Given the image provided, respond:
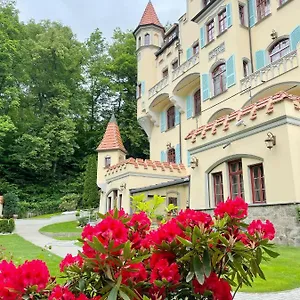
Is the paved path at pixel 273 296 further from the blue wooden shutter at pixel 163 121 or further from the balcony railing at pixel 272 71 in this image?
the blue wooden shutter at pixel 163 121

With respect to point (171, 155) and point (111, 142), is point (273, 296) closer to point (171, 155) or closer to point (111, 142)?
point (171, 155)

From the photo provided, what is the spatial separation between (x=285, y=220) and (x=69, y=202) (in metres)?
23.5

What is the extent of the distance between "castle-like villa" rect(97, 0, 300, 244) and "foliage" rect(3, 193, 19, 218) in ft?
33.0

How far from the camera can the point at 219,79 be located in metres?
15.6

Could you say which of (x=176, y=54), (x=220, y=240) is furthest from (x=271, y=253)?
(x=176, y=54)

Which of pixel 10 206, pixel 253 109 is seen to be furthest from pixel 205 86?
pixel 10 206

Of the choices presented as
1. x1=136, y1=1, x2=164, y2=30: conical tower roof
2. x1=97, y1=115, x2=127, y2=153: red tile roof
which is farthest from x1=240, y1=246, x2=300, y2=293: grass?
x1=136, y1=1, x2=164, y2=30: conical tower roof

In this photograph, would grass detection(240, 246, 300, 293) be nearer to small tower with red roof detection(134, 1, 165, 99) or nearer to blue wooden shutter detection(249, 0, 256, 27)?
blue wooden shutter detection(249, 0, 256, 27)

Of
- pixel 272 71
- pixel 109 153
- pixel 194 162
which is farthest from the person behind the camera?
pixel 109 153

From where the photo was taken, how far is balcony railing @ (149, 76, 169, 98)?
2027 cm

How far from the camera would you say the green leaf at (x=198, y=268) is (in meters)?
1.66

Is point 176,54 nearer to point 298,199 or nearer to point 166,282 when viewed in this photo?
point 298,199

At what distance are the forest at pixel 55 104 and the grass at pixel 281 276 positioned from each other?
864 inches

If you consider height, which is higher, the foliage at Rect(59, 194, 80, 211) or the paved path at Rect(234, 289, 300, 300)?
the foliage at Rect(59, 194, 80, 211)
